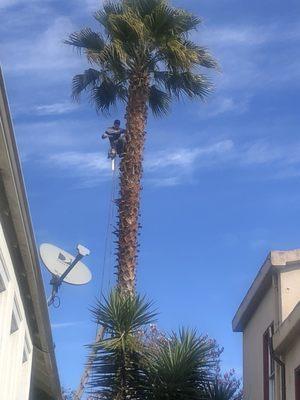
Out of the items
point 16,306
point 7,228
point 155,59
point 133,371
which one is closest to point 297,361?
point 133,371

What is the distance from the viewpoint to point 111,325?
42.3 feet

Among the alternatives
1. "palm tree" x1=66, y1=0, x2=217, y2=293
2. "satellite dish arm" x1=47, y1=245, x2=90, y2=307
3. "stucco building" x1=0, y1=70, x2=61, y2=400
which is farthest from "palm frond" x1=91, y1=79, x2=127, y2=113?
"stucco building" x1=0, y1=70, x2=61, y2=400

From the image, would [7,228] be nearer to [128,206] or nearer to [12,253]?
[12,253]

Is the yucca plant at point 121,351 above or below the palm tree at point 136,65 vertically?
below

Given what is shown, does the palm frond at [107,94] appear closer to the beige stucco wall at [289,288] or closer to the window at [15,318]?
the beige stucco wall at [289,288]

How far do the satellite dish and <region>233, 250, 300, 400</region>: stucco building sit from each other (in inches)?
128

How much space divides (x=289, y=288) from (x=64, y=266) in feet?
12.9

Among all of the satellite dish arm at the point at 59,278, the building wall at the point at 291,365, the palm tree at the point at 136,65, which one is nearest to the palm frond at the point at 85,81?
the palm tree at the point at 136,65

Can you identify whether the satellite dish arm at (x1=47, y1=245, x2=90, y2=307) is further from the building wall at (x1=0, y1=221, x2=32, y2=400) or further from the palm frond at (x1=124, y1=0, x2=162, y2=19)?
the palm frond at (x1=124, y1=0, x2=162, y2=19)

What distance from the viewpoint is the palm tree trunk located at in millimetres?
14172

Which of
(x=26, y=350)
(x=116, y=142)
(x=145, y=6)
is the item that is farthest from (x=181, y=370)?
(x=145, y=6)

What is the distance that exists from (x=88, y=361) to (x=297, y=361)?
3679 millimetres

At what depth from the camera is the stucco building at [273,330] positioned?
1140 cm

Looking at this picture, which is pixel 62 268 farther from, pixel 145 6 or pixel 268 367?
pixel 145 6
